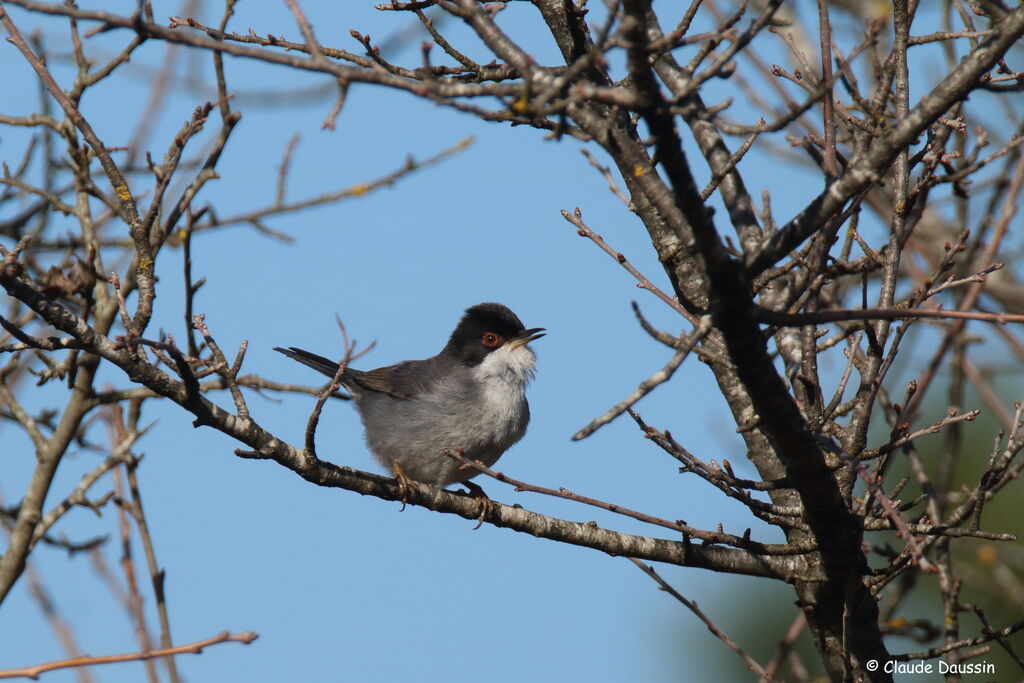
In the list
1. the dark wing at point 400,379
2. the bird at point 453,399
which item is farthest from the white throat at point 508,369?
the dark wing at point 400,379

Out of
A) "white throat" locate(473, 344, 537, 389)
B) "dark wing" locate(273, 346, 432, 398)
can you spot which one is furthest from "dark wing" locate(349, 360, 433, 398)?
"white throat" locate(473, 344, 537, 389)

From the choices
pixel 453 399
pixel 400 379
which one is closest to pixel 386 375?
pixel 400 379

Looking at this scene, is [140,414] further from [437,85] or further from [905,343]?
[905,343]

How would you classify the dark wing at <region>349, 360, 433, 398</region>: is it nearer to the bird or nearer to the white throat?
the bird

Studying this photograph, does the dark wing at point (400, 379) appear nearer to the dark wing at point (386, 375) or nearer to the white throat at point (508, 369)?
the dark wing at point (386, 375)

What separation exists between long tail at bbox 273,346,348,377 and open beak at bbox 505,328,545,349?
1074 millimetres

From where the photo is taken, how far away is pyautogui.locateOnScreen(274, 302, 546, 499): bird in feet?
17.5

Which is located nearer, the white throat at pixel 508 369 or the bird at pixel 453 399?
the bird at pixel 453 399

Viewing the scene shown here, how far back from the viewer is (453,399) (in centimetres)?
551

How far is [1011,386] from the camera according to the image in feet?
24.1

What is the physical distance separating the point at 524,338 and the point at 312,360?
129 cm

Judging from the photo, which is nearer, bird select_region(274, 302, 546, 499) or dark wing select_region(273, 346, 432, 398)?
bird select_region(274, 302, 546, 499)

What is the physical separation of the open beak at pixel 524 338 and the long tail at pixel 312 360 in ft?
3.52

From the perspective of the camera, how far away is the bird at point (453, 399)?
5.33 metres
